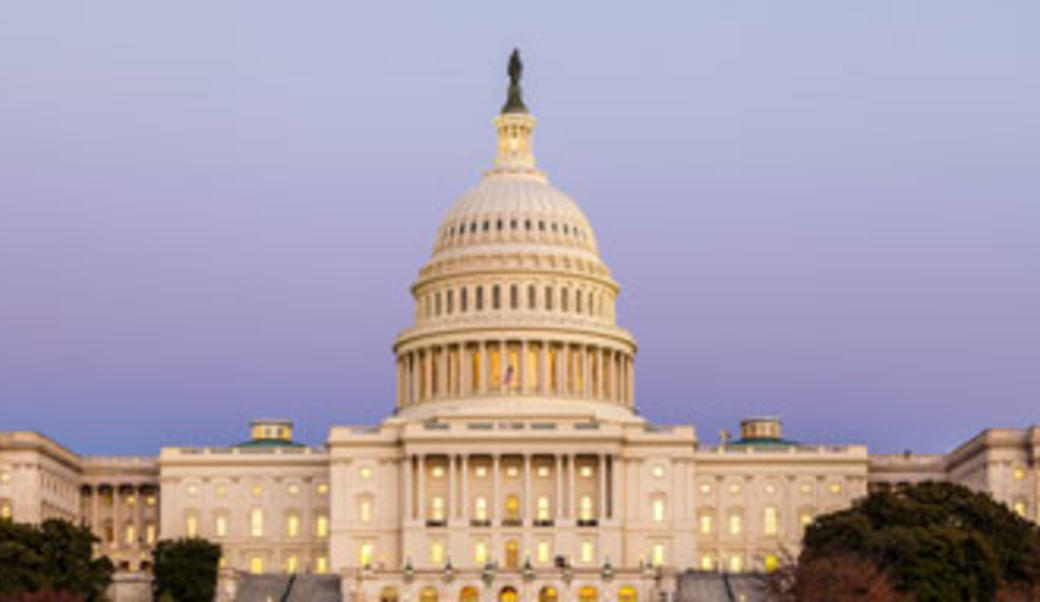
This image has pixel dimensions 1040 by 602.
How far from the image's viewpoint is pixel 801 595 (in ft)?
530

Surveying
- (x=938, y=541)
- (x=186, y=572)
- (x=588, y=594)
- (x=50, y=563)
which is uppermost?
(x=938, y=541)

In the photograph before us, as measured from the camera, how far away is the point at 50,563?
171000 millimetres

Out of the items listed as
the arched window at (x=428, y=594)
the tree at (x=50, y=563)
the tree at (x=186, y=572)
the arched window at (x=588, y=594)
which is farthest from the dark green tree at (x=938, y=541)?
the tree at (x=50, y=563)

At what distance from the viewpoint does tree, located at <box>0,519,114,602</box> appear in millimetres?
166500

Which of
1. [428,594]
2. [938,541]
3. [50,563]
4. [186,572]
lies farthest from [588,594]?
[50,563]

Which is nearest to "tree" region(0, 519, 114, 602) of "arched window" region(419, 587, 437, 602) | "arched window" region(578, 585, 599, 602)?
"arched window" region(419, 587, 437, 602)

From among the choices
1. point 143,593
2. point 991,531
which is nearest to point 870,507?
point 991,531

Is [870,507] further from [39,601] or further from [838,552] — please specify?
[39,601]

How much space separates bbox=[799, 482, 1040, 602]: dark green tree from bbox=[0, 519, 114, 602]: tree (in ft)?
158

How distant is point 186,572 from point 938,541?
179ft

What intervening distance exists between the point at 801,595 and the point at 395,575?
41.3m

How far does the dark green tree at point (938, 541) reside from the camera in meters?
169

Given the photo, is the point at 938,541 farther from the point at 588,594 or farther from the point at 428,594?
the point at 428,594

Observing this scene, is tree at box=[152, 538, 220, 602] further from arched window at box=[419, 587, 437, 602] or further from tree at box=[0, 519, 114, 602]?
arched window at box=[419, 587, 437, 602]
